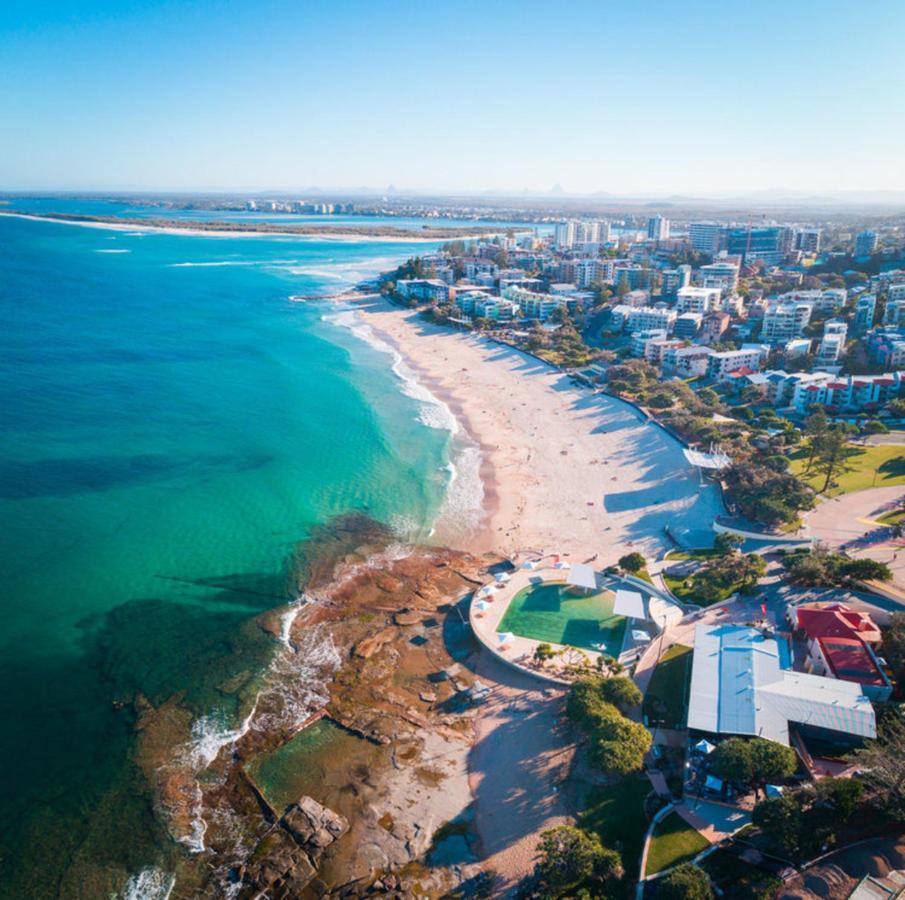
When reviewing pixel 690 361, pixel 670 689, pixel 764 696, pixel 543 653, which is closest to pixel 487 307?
pixel 690 361

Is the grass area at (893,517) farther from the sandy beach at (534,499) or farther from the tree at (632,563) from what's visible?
the tree at (632,563)

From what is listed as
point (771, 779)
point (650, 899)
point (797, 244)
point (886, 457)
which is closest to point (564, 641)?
point (771, 779)

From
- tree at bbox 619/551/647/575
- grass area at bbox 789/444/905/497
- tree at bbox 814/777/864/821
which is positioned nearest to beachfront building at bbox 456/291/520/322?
grass area at bbox 789/444/905/497

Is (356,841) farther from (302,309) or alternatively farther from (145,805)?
(302,309)

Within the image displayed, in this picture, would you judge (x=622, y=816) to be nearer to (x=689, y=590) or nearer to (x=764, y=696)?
(x=764, y=696)

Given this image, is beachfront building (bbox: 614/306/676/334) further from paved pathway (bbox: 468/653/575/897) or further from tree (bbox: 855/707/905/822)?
tree (bbox: 855/707/905/822)

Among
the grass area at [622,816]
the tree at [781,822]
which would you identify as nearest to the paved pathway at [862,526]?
the tree at [781,822]
